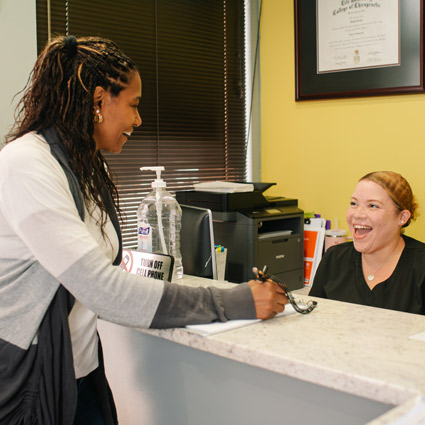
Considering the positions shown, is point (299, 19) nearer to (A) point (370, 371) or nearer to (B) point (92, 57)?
(B) point (92, 57)

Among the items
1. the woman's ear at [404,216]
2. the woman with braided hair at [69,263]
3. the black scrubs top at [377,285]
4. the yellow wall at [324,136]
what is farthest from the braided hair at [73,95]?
the yellow wall at [324,136]

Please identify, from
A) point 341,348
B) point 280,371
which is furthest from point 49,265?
point 341,348

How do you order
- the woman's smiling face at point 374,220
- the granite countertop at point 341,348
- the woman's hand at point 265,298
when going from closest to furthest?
the granite countertop at point 341,348 < the woman's hand at point 265,298 < the woman's smiling face at point 374,220

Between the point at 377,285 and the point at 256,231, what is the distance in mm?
877

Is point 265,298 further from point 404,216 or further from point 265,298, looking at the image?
point 404,216

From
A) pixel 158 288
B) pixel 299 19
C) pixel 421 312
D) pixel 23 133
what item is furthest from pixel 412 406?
pixel 299 19

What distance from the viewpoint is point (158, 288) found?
114 cm

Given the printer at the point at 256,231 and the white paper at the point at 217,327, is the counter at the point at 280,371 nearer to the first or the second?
the white paper at the point at 217,327

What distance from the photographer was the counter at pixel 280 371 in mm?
978

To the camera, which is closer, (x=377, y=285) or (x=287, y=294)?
(x=287, y=294)

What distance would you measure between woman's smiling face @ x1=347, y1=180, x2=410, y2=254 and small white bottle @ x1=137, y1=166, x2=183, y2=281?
68 cm

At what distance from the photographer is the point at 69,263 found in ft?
3.38

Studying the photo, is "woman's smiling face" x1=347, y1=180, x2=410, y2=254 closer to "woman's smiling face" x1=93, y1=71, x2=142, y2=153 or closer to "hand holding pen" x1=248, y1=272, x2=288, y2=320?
"hand holding pen" x1=248, y1=272, x2=288, y2=320

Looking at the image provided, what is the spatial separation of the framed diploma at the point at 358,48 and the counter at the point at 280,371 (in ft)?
6.48
